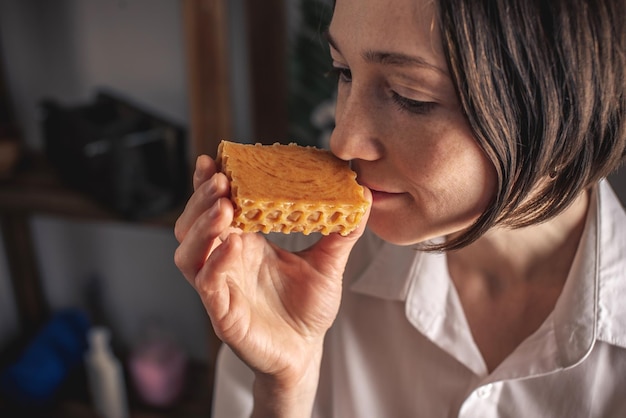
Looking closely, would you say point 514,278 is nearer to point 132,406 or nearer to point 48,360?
point 132,406

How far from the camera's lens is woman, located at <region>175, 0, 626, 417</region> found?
0.68m

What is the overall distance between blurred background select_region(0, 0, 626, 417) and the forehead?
1.90 feet

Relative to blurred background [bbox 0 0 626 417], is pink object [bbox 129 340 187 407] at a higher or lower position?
lower

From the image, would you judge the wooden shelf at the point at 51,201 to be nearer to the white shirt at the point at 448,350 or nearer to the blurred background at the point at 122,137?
the blurred background at the point at 122,137

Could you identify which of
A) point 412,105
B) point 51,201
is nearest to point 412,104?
point 412,105

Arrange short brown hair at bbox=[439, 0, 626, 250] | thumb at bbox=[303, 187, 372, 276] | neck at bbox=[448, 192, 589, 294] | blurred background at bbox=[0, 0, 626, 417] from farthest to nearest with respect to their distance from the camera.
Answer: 1. blurred background at bbox=[0, 0, 626, 417]
2. neck at bbox=[448, 192, 589, 294]
3. thumb at bbox=[303, 187, 372, 276]
4. short brown hair at bbox=[439, 0, 626, 250]

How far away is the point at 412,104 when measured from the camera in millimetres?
732

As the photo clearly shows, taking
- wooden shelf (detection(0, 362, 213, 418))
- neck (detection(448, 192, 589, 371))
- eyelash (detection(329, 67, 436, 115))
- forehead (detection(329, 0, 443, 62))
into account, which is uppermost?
forehead (detection(329, 0, 443, 62))

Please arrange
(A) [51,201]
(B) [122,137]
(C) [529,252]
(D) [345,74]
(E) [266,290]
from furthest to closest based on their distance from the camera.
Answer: (A) [51,201]
(B) [122,137]
(C) [529,252]
(E) [266,290]
(D) [345,74]

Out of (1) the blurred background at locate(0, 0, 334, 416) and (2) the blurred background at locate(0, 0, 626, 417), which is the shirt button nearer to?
(2) the blurred background at locate(0, 0, 626, 417)

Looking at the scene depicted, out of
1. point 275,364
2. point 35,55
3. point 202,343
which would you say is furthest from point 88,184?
point 275,364

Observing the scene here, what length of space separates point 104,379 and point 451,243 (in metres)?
1.34

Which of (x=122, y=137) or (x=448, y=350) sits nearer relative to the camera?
(x=448, y=350)

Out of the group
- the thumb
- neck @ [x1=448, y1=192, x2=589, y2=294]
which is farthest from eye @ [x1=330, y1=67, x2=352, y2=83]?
neck @ [x1=448, y1=192, x2=589, y2=294]
